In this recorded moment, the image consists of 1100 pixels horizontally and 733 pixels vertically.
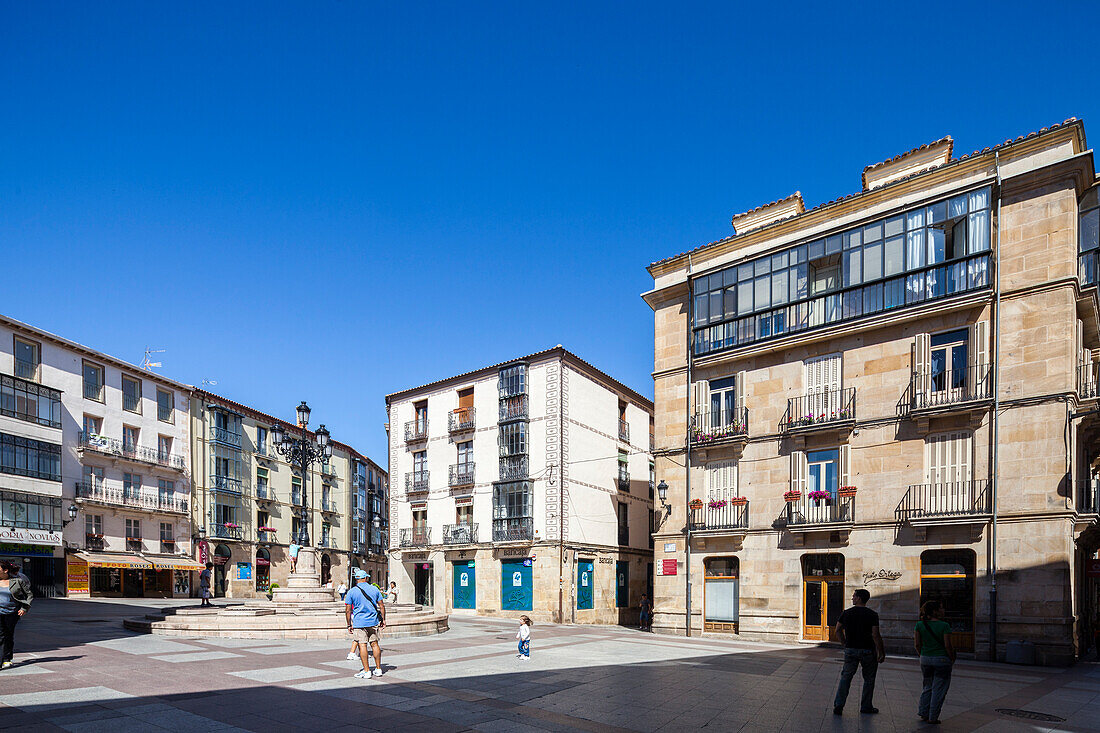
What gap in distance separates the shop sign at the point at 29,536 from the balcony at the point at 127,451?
4710 millimetres

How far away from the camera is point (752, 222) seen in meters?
26.5

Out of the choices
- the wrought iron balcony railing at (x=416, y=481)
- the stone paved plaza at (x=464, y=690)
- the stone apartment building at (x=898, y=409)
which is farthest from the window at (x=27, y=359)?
the stone apartment building at (x=898, y=409)

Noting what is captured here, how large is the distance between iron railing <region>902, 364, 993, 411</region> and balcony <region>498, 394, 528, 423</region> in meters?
18.5

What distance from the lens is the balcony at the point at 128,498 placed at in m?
37.2

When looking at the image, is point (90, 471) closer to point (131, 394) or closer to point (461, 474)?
point (131, 394)

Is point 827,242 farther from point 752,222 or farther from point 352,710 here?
point 352,710

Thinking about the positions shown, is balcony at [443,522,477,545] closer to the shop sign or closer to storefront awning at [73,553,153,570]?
storefront awning at [73,553,153,570]

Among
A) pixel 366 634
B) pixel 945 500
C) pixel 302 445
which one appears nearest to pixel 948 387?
pixel 945 500

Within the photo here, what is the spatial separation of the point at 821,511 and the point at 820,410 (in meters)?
3.06

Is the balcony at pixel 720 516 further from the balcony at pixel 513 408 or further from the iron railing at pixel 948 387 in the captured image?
the balcony at pixel 513 408

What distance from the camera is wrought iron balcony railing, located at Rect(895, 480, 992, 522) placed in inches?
739

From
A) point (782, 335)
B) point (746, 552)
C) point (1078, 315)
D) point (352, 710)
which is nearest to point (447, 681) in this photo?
point (352, 710)

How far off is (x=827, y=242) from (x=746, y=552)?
10.1 m

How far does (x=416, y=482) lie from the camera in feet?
129
